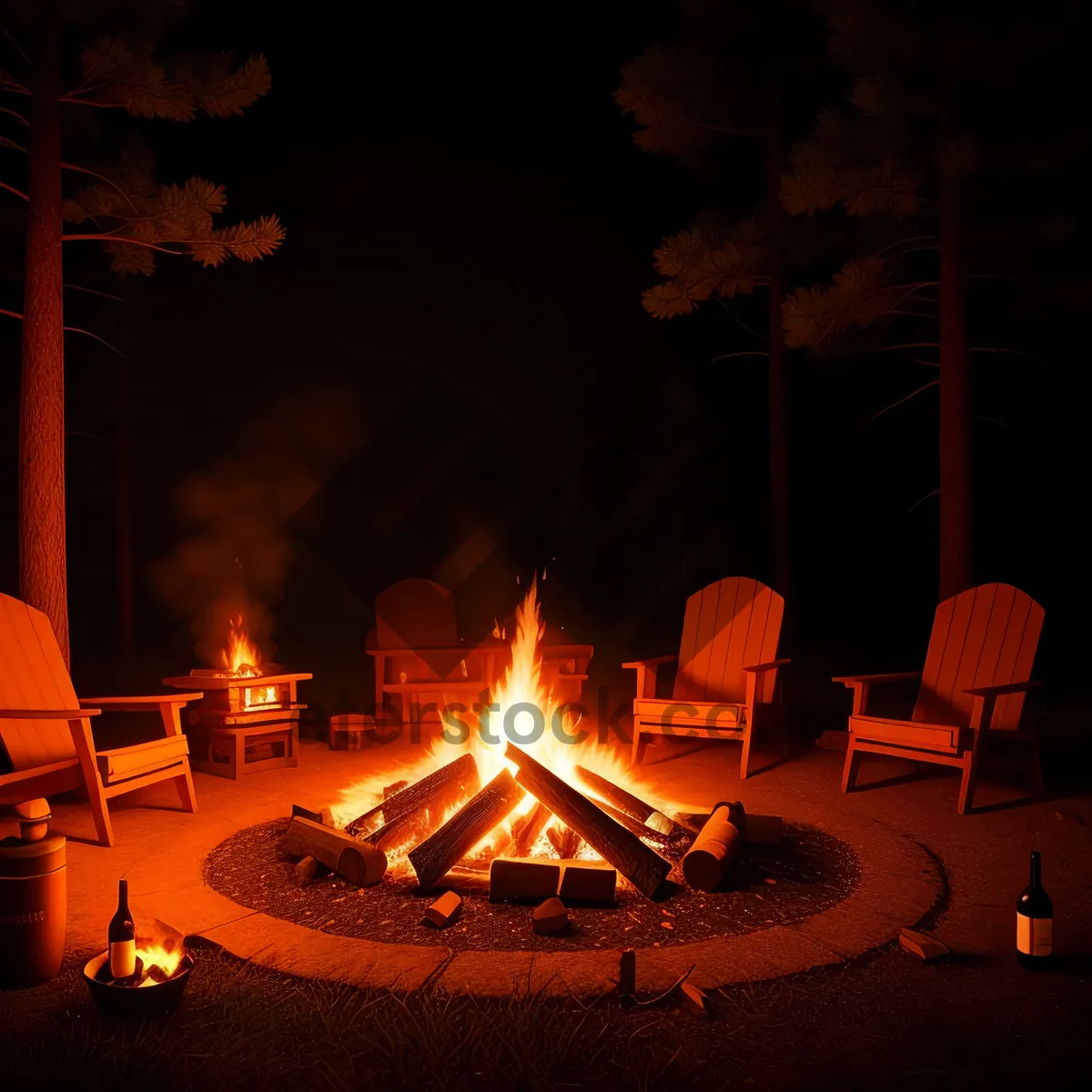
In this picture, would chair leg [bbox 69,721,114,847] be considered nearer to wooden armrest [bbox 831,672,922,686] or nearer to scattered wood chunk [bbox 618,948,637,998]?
scattered wood chunk [bbox 618,948,637,998]

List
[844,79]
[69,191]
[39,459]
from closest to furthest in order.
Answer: [39,459] → [69,191] → [844,79]

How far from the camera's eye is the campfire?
2914 mm

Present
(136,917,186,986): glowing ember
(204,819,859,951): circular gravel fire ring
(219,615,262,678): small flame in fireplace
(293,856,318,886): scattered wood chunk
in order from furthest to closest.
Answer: (219,615,262,678): small flame in fireplace, (293,856,318,886): scattered wood chunk, (204,819,859,951): circular gravel fire ring, (136,917,186,986): glowing ember

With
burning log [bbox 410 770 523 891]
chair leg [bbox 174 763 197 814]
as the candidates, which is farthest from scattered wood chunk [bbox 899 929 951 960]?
chair leg [bbox 174 763 197 814]

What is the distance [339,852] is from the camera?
3102 mm

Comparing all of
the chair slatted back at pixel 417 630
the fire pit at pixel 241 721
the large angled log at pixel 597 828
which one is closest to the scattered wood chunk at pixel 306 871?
the large angled log at pixel 597 828

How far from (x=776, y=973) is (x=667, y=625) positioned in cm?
921

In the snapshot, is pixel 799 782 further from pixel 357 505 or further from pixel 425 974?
pixel 357 505

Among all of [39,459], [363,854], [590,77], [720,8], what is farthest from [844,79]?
[363,854]

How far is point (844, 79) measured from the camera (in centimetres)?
699

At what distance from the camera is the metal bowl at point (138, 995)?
213cm

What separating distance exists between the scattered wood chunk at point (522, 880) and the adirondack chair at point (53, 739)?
167 centimetres

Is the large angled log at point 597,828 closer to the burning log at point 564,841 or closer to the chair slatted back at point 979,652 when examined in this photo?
the burning log at point 564,841

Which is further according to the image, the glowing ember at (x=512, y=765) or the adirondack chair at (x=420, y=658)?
the adirondack chair at (x=420, y=658)
